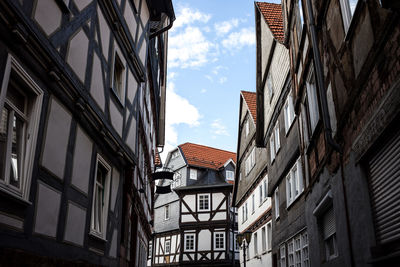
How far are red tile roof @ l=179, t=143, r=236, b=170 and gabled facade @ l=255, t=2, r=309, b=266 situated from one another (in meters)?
19.0

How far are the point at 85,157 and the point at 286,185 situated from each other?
781 centimetres

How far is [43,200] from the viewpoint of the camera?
4.95 meters

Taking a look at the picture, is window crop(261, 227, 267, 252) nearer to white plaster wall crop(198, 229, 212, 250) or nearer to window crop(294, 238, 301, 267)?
window crop(294, 238, 301, 267)

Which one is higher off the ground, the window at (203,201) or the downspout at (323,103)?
the window at (203,201)

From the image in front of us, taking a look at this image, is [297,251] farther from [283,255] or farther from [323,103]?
[323,103]

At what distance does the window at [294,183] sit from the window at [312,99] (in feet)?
7.90

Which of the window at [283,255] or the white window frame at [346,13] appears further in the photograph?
the window at [283,255]

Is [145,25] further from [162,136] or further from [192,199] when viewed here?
[192,199]

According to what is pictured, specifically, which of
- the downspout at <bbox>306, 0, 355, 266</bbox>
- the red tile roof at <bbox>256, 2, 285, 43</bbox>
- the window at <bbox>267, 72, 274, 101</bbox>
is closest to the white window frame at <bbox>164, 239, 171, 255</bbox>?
the window at <bbox>267, 72, 274, 101</bbox>

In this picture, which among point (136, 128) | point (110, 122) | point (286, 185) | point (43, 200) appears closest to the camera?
point (43, 200)

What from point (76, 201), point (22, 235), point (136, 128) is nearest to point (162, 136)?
point (136, 128)

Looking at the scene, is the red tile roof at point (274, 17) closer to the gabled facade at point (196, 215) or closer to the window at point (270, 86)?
the window at point (270, 86)

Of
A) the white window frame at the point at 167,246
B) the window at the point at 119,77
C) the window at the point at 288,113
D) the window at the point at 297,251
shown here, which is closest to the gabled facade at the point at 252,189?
the window at the point at 297,251

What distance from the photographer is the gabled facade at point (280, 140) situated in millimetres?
11273
